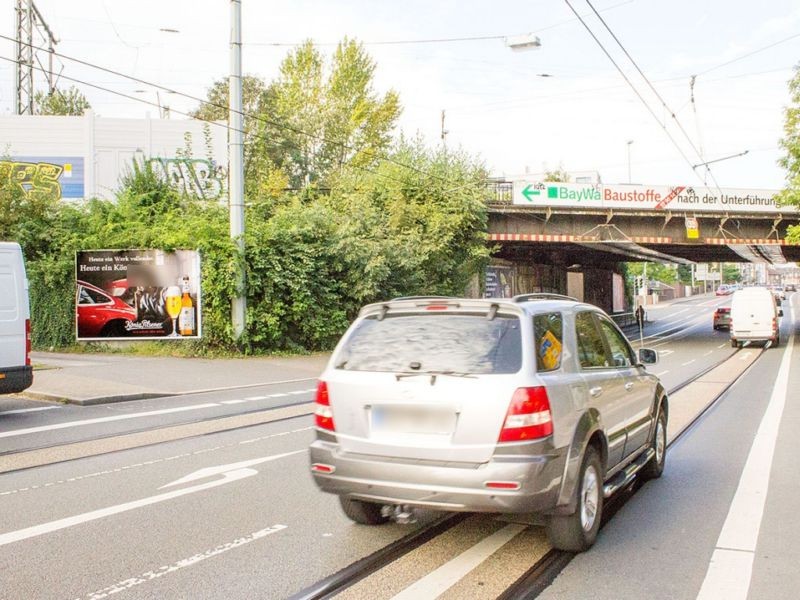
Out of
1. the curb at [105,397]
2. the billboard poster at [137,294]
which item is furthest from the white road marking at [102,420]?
the billboard poster at [137,294]

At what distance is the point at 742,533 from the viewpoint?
5234mm

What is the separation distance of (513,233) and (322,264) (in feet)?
45.3

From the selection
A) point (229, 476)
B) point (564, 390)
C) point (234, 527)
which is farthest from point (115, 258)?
point (564, 390)

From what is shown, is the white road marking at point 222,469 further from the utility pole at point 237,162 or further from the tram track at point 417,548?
the utility pole at point 237,162

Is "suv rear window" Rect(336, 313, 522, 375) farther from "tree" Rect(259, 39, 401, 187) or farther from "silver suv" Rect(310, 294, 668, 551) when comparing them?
"tree" Rect(259, 39, 401, 187)

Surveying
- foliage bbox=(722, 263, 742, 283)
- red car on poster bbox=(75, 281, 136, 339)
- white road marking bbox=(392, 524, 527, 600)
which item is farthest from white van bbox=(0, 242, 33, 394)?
foliage bbox=(722, 263, 742, 283)

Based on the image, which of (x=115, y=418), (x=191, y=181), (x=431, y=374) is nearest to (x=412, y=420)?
(x=431, y=374)

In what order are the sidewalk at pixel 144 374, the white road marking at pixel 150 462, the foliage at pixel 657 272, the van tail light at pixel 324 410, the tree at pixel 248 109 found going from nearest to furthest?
the van tail light at pixel 324 410 < the white road marking at pixel 150 462 < the sidewalk at pixel 144 374 < the tree at pixel 248 109 < the foliage at pixel 657 272

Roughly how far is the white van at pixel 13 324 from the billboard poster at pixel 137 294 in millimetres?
9665

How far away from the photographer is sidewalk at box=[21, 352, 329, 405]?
12953 mm

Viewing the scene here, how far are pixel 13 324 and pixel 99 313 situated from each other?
1103 centimetres

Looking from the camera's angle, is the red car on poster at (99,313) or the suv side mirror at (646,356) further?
the red car on poster at (99,313)

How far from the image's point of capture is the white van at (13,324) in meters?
10.3

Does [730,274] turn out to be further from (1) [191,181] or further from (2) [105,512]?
(2) [105,512]
